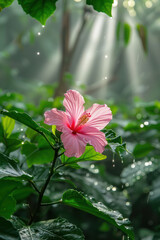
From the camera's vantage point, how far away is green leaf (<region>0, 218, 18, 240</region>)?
0.42m

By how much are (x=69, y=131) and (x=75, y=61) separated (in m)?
7.98

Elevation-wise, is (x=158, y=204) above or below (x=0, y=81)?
above

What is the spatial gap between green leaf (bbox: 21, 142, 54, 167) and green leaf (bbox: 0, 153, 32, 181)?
13 centimetres

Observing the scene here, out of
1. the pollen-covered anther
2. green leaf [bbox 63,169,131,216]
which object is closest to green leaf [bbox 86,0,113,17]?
the pollen-covered anther

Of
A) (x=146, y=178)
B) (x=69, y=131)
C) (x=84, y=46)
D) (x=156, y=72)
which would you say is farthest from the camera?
(x=84, y=46)

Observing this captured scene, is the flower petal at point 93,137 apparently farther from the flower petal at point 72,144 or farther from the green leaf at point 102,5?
the green leaf at point 102,5

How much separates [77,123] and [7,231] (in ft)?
0.68

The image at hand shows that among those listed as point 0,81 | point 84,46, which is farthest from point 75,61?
point 0,81

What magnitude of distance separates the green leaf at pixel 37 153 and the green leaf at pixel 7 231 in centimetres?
21

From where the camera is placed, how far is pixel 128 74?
7547mm

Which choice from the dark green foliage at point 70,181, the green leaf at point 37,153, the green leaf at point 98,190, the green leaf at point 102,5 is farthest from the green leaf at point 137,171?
the green leaf at point 102,5

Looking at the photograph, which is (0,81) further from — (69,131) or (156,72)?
(69,131)

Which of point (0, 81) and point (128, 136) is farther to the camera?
point (0, 81)

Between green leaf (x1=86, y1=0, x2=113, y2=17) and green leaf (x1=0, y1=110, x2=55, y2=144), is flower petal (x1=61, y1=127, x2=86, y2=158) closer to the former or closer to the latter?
green leaf (x1=0, y1=110, x2=55, y2=144)
